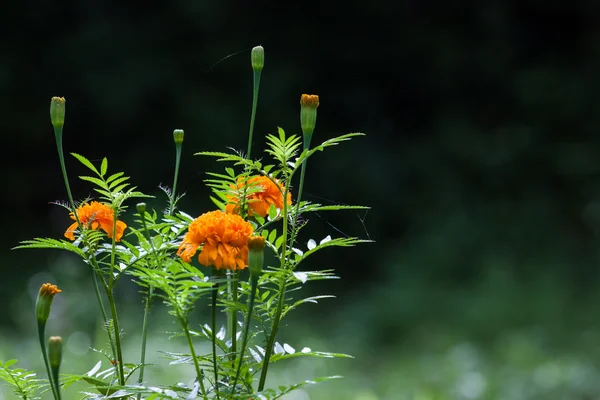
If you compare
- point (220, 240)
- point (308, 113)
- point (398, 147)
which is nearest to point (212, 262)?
point (220, 240)

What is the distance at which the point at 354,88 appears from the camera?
11.1 feet

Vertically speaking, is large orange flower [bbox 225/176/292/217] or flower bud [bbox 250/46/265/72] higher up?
flower bud [bbox 250/46/265/72]

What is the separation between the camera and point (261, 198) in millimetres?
538

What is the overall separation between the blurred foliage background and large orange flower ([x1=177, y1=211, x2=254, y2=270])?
1.86 metres

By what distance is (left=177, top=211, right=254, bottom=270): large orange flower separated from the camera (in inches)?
18.3

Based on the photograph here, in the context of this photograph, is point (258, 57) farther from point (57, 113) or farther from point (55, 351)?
point (55, 351)

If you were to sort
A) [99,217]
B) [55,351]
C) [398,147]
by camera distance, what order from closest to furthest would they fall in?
[55,351], [99,217], [398,147]

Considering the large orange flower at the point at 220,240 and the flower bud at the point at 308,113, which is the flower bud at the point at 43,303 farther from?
the flower bud at the point at 308,113

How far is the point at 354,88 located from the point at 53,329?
1865mm

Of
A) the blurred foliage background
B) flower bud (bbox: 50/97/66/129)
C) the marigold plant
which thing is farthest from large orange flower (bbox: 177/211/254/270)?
the blurred foliage background

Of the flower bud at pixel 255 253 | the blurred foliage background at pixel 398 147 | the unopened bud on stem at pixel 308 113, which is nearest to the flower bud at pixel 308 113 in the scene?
the unopened bud on stem at pixel 308 113

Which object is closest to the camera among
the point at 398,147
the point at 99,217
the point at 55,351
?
the point at 55,351

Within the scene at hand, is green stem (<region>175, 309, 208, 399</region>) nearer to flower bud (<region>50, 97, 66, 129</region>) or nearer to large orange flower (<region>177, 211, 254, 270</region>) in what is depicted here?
large orange flower (<region>177, 211, 254, 270</region>)

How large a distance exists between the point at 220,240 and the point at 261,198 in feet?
0.26
